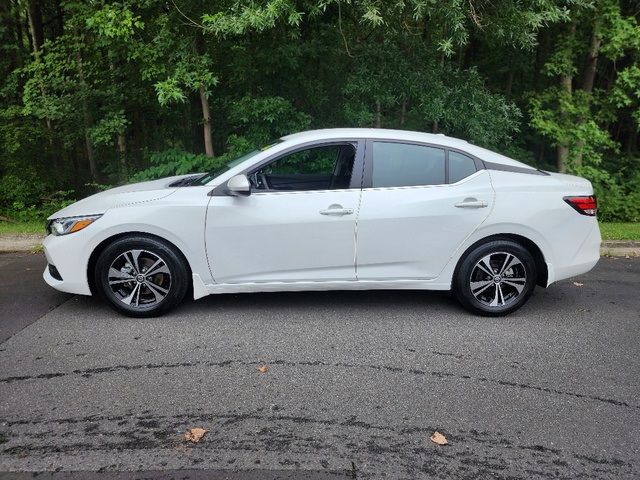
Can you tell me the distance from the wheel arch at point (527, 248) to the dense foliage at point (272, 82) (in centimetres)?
295

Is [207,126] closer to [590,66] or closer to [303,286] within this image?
[303,286]

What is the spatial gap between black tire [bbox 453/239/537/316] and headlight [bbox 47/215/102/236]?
3281 mm

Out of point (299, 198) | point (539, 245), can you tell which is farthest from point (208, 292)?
point (539, 245)

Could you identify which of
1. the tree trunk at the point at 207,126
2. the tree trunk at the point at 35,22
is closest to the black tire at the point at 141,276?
the tree trunk at the point at 207,126

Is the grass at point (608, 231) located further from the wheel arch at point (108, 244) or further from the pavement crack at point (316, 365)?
the pavement crack at point (316, 365)

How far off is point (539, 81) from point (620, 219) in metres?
3.97

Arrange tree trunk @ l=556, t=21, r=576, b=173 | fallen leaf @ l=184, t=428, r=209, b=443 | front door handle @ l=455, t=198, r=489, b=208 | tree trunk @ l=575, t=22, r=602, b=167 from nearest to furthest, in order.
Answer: fallen leaf @ l=184, t=428, r=209, b=443 → front door handle @ l=455, t=198, r=489, b=208 → tree trunk @ l=575, t=22, r=602, b=167 → tree trunk @ l=556, t=21, r=576, b=173

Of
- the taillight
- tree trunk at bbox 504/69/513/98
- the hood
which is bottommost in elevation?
the taillight

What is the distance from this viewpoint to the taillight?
4953mm

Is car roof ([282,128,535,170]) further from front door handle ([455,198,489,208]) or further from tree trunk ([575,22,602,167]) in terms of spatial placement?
tree trunk ([575,22,602,167])

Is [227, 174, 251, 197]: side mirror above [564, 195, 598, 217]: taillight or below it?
above

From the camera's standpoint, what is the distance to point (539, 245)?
16.2 feet

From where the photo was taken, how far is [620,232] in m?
8.36

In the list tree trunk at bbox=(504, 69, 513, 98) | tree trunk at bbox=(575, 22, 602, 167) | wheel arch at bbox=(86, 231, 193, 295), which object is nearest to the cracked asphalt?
wheel arch at bbox=(86, 231, 193, 295)
